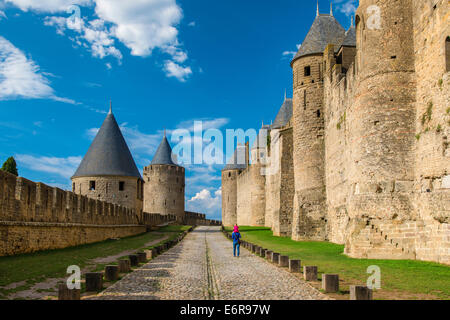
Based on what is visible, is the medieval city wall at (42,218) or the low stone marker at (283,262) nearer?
the low stone marker at (283,262)

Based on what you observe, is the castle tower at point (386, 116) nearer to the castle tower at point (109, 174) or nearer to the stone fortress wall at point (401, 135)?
the stone fortress wall at point (401, 135)

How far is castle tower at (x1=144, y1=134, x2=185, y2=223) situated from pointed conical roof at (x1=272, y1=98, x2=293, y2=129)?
21572 mm

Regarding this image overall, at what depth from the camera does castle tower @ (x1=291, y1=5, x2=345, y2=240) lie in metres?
21.7

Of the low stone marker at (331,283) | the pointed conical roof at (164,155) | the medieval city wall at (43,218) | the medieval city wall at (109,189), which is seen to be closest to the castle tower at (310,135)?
the medieval city wall at (43,218)

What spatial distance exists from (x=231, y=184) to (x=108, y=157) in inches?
909

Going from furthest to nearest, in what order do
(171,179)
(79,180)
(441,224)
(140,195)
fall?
(171,179)
(140,195)
(79,180)
(441,224)

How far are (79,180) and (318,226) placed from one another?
20.0 metres

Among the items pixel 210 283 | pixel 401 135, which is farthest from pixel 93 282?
pixel 401 135

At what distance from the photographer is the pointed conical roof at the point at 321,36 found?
2275 cm

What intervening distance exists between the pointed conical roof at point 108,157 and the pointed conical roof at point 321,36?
55.3 ft
